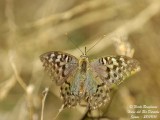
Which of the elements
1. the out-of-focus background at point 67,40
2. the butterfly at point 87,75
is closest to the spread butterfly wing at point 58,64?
the butterfly at point 87,75

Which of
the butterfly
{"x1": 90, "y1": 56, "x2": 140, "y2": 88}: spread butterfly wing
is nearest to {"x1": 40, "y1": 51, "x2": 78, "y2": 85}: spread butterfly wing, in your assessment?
the butterfly

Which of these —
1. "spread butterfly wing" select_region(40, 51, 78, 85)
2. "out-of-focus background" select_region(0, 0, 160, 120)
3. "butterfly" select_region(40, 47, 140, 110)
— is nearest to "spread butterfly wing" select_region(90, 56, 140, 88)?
"butterfly" select_region(40, 47, 140, 110)

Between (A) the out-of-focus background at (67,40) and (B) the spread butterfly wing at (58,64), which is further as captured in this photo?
(A) the out-of-focus background at (67,40)

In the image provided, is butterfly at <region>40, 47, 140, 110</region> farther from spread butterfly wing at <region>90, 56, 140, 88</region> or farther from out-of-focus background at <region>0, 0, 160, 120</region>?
out-of-focus background at <region>0, 0, 160, 120</region>

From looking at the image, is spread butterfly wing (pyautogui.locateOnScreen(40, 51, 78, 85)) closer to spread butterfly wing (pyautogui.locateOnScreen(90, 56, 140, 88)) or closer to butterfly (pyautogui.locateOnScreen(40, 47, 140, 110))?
butterfly (pyautogui.locateOnScreen(40, 47, 140, 110))

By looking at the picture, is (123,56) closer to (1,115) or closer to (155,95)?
(155,95)

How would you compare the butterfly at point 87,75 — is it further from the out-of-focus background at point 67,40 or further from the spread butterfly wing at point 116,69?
the out-of-focus background at point 67,40

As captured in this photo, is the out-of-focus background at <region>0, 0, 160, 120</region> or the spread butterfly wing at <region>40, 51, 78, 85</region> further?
the out-of-focus background at <region>0, 0, 160, 120</region>
